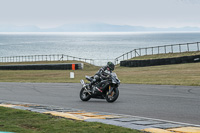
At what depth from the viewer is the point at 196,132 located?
7.27m

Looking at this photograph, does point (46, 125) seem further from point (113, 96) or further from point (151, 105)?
point (113, 96)

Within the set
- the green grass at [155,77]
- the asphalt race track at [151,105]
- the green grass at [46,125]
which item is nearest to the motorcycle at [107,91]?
the asphalt race track at [151,105]

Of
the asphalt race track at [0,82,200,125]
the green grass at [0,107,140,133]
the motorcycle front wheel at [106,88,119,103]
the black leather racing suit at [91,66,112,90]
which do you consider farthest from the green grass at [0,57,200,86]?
the green grass at [0,107,140,133]

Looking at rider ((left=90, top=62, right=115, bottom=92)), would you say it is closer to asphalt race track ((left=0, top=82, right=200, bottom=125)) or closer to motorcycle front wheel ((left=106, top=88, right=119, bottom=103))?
motorcycle front wheel ((left=106, top=88, right=119, bottom=103))

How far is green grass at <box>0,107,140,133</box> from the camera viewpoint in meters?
7.43

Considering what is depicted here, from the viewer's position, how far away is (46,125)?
8.12 metres

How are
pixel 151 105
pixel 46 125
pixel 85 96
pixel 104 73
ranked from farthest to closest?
1. pixel 85 96
2. pixel 104 73
3. pixel 151 105
4. pixel 46 125

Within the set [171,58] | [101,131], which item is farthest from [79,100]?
[171,58]

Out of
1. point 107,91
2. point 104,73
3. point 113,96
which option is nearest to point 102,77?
point 104,73

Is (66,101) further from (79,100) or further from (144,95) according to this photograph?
(144,95)

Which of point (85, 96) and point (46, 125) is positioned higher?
point (85, 96)

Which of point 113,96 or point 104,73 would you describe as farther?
point 113,96

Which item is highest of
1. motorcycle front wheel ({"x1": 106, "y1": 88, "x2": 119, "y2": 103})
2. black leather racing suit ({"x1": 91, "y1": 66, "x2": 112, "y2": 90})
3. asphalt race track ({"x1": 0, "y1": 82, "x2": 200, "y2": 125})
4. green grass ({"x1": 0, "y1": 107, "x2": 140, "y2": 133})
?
black leather racing suit ({"x1": 91, "y1": 66, "x2": 112, "y2": 90})

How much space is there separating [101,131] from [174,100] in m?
6.68
